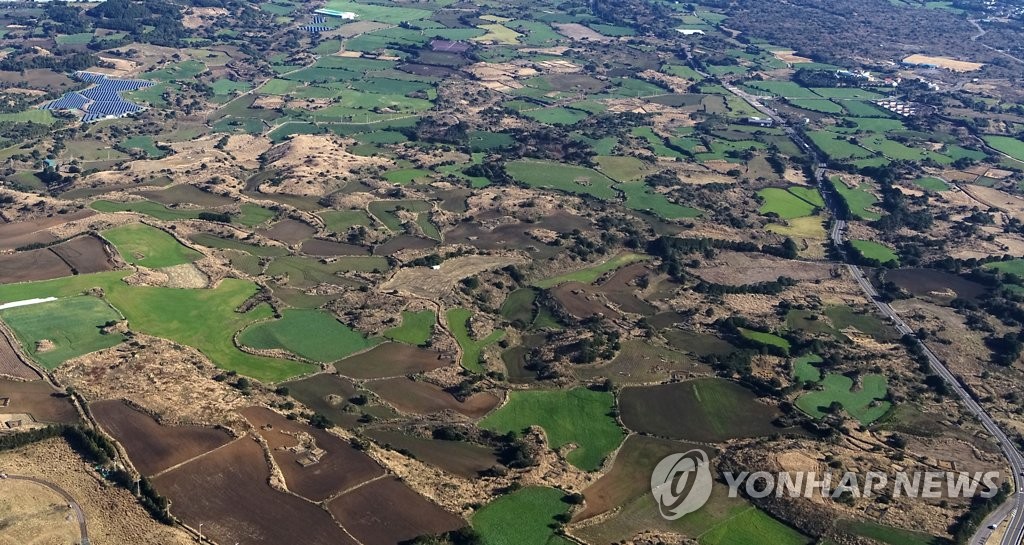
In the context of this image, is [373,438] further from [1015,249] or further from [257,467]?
[1015,249]

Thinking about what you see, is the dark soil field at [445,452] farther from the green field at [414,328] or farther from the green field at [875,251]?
the green field at [875,251]

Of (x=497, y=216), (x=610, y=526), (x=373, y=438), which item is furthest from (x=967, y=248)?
(x=373, y=438)

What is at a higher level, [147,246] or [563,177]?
[147,246]

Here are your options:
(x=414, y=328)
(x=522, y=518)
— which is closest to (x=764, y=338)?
(x=414, y=328)

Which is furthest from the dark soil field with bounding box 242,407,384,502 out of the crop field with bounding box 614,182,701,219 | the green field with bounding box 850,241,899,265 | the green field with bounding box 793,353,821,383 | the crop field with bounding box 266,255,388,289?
the green field with bounding box 850,241,899,265

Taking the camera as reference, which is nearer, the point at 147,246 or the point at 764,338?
the point at 764,338

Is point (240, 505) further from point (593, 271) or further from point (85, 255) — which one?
point (593, 271)
